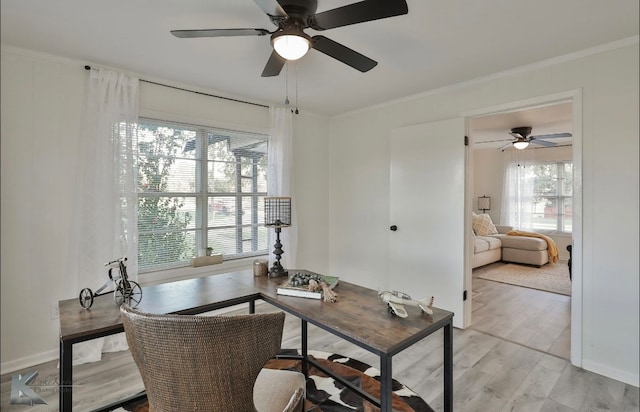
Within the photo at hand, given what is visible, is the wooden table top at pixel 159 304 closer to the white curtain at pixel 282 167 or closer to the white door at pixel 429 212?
the white curtain at pixel 282 167

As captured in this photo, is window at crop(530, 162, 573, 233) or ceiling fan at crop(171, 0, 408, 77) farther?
window at crop(530, 162, 573, 233)

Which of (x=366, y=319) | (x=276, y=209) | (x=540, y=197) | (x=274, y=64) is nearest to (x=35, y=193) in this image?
(x=276, y=209)

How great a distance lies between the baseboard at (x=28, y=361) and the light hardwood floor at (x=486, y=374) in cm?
5

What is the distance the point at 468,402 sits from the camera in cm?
201

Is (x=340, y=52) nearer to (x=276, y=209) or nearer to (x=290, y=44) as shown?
(x=290, y=44)

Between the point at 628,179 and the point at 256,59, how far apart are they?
2.86m

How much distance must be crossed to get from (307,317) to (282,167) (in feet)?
8.05

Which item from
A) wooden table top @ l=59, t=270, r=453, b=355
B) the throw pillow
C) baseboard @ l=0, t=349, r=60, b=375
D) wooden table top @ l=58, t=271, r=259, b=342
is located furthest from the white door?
the throw pillow

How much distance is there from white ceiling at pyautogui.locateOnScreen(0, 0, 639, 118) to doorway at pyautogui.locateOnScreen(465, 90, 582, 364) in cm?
41

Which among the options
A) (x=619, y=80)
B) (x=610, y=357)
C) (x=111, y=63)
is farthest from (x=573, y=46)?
(x=111, y=63)

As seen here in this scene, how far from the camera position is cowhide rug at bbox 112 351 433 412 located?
1.96 meters

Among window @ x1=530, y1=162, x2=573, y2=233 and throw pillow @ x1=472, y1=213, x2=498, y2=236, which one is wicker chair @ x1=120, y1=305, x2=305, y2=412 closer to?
throw pillow @ x1=472, y1=213, x2=498, y2=236

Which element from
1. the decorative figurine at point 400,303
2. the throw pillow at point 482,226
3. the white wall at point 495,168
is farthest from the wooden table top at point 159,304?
the white wall at point 495,168

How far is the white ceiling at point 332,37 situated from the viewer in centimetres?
187
